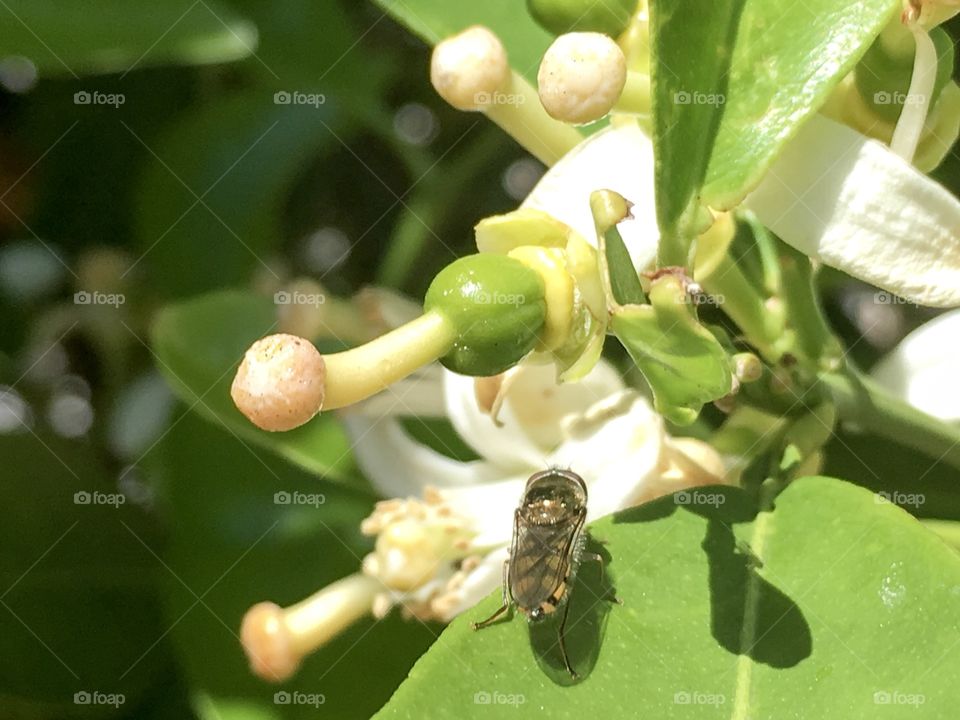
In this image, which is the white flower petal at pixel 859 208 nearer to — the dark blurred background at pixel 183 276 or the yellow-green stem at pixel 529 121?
the yellow-green stem at pixel 529 121

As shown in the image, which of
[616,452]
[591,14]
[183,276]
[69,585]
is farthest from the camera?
[69,585]

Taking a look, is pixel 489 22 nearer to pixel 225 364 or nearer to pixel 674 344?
pixel 225 364

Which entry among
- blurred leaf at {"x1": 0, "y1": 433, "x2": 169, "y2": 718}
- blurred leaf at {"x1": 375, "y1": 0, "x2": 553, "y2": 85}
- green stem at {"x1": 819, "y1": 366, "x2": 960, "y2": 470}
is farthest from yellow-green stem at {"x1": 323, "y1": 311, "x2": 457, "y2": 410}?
blurred leaf at {"x1": 0, "y1": 433, "x2": 169, "y2": 718}

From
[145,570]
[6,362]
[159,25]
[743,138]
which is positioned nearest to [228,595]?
[145,570]

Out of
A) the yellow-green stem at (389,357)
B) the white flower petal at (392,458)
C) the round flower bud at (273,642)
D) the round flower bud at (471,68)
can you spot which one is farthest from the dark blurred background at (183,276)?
the yellow-green stem at (389,357)

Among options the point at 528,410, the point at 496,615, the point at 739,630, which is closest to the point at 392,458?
the point at 528,410
